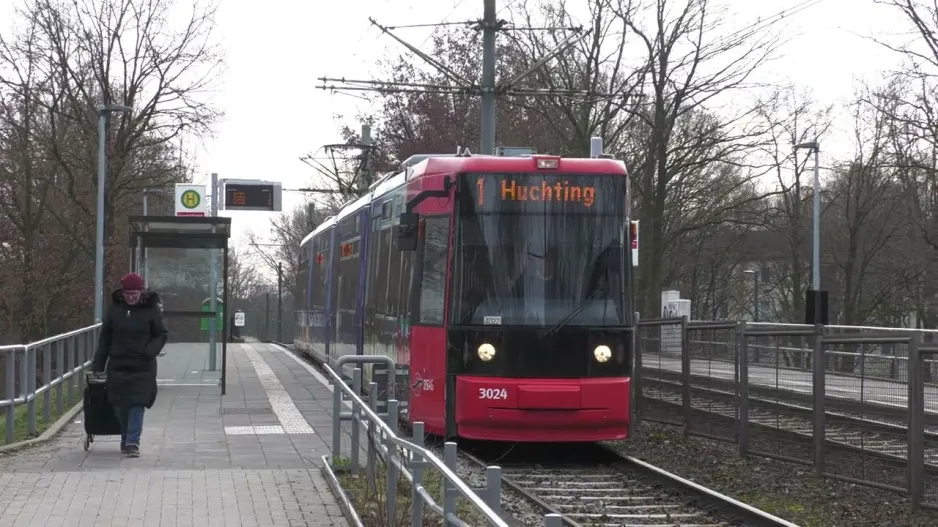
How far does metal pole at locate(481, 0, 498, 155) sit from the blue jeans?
33.1ft

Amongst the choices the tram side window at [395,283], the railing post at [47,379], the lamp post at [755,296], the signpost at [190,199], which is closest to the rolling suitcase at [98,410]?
the railing post at [47,379]

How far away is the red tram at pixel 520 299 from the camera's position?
12.7 metres

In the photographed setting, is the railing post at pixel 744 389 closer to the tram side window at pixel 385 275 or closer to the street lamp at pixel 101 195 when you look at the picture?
the tram side window at pixel 385 275

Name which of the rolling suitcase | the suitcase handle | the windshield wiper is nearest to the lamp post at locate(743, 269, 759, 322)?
the windshield wiper

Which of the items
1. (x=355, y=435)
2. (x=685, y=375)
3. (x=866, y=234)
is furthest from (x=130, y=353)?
(x=866, y=234)

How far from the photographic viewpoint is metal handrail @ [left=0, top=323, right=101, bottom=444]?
1291 centimetres

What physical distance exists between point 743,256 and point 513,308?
36.9m

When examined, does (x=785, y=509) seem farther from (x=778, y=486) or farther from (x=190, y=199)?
(x=190, y=199)

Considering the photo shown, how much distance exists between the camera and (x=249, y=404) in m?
17.9

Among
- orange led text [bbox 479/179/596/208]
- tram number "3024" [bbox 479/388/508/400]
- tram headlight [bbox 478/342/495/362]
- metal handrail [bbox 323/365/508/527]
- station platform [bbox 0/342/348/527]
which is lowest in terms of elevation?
station platform [bbox 0/342/348/527]

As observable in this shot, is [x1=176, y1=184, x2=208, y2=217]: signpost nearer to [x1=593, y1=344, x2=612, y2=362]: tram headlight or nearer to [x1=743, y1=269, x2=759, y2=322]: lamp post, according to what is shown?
[x1=593, y1=344, x2=612, y2=362]: tram headlight

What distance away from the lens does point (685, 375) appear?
15.9m

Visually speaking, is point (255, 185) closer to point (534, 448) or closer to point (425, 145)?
point (425, 145)

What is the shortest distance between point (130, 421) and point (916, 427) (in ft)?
21.7
